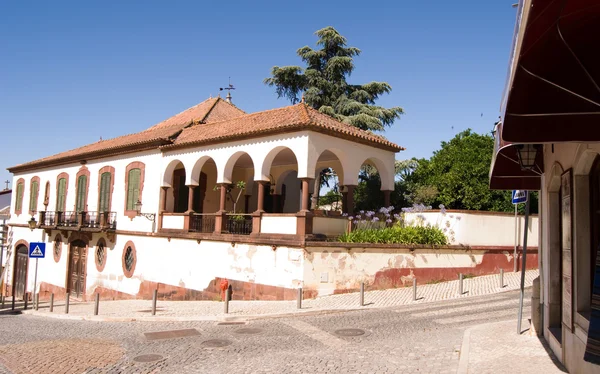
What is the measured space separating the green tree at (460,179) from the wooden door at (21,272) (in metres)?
23.5

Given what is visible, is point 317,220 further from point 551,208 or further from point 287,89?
point 287,89

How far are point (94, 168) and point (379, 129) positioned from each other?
47.8ft

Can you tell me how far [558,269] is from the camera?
765 centimetres

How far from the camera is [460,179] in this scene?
907 inches

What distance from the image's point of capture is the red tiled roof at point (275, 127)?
16.2 metres

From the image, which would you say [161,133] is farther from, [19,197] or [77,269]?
[19,197]

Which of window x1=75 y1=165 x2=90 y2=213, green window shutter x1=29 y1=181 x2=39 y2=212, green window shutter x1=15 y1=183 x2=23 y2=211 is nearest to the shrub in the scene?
window x1=75 y1=165 x2=90 y2=213

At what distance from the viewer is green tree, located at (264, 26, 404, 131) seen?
25578mm

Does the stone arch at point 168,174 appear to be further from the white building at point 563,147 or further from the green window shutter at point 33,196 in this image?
the white building at point 563,147

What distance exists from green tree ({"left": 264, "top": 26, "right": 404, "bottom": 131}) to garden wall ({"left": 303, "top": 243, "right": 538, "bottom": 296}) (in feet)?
32.2

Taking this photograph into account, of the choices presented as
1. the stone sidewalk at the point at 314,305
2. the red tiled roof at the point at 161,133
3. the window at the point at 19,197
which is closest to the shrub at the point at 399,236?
the stone sidewalk at the point at 314,305

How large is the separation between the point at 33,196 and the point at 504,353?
29906 mm

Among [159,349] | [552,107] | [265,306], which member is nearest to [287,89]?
[265,306]

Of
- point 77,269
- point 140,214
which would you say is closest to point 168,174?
point 140,214
